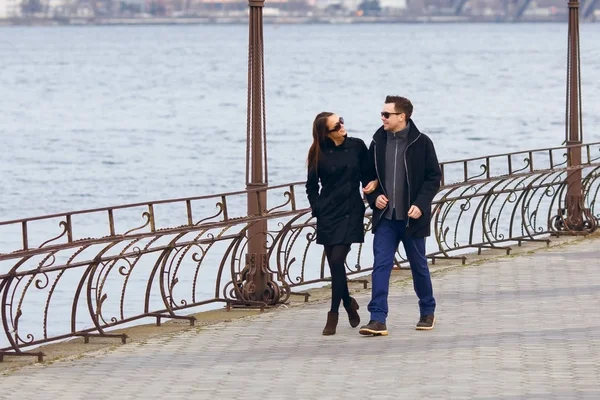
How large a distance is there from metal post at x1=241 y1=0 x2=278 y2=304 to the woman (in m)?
1.54

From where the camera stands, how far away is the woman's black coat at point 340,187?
10.4 metres

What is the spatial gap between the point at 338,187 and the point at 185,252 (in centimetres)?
179

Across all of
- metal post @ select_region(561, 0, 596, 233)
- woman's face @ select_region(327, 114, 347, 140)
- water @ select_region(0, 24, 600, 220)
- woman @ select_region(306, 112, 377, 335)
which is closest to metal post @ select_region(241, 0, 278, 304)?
woman @ select_region(306, 112, 377, 335)

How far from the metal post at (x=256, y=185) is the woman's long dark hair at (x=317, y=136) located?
160 cm

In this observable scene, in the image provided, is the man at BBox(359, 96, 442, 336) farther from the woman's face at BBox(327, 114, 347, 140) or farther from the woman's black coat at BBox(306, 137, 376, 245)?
the woman's face at BBox(327, 114, 347, 140)

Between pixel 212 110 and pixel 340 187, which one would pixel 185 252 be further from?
pixel 212 110

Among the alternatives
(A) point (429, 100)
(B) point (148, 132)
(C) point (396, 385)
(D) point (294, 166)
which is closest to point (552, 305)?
(C) point (396, 385)

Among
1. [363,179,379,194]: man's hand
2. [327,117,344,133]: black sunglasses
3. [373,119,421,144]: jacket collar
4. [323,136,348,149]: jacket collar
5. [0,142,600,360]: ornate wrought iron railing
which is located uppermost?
[327,117,344,133]: black sunglasses

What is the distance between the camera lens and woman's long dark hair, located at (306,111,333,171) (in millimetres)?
10247

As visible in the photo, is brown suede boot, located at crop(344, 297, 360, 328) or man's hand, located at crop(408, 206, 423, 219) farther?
brown suede boot, located at crop(344, 297, 360, 328)

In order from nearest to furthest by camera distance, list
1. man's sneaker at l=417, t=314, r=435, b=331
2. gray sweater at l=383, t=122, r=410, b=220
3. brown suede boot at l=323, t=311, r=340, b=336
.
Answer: gray sweater at l=383, t=122, r=410, b=220
brown suede boot at l=323, t=311, r=340, b=336
man's sneaker at l=417, t=314, r=435, b=331

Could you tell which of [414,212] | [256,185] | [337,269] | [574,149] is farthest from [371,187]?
[574,149]

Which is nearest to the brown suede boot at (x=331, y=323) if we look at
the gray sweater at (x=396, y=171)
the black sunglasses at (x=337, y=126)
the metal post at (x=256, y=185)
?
the gray sweater at (x=396, y=171)

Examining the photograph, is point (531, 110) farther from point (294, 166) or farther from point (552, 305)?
point (552, 305)
